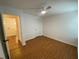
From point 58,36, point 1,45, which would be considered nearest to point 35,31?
point 58,36

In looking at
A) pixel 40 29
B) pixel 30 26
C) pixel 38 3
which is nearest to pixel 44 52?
pixel 38 3

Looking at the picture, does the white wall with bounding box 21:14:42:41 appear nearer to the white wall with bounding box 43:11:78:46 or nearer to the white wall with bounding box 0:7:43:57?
the white wall with bounding box 0:7:43:57

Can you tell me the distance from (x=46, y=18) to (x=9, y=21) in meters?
3.38

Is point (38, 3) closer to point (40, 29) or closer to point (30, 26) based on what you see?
point (30, 26)

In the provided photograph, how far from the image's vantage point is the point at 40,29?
6551 mm

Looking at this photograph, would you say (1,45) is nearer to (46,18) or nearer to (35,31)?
(35,31)

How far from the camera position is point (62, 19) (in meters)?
4.63

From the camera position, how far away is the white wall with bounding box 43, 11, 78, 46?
3.98 m

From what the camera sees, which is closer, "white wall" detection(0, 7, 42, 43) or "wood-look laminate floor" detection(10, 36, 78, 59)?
"wood-look laminate floor" detection(10, 36, 78, 59)

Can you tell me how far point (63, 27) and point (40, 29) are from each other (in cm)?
239

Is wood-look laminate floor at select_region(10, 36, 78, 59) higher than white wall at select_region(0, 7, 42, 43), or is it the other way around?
white wall at select_region(0, 7, 42, 43)

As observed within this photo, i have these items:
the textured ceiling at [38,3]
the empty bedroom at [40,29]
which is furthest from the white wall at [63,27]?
the textured ceiling at [38,3]

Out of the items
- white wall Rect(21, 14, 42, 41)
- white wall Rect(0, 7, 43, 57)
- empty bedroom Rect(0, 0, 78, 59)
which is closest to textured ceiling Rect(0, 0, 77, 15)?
empty bedroom Rect(0, 0, 78, 59)

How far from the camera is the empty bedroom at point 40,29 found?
2855mm
